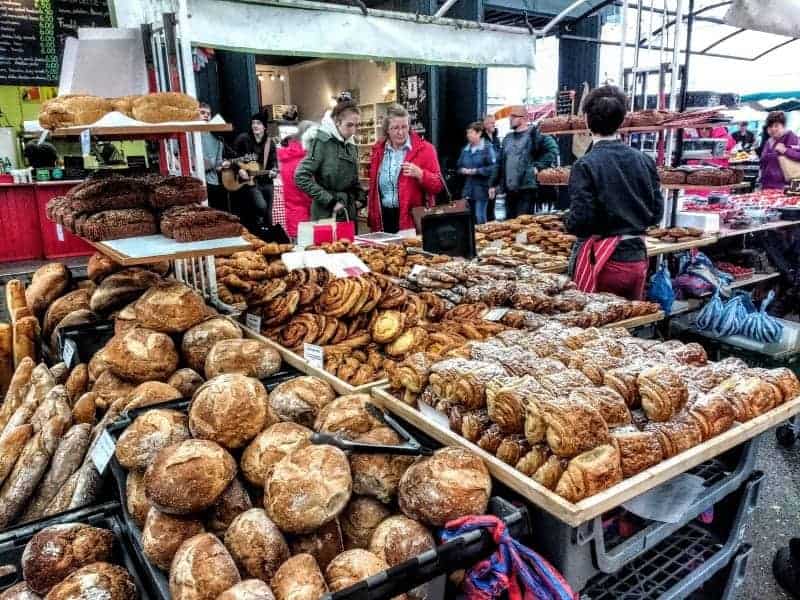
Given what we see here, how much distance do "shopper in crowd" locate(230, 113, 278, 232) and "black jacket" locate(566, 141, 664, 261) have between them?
478cm

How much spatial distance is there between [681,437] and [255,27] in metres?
4.12

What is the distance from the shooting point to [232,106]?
9.80 meters

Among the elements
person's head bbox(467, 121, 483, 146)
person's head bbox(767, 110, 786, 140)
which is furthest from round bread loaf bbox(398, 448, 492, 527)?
person's head bbox(767, 110, 786, 140)

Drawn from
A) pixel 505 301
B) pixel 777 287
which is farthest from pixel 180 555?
pixel 777 287

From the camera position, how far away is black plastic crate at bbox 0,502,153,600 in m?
1.61

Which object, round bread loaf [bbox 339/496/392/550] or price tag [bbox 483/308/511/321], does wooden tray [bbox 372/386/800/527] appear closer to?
round bread loaf [bbox 339/496/392/550]

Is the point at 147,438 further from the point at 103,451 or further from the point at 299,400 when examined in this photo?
the point at 299,400

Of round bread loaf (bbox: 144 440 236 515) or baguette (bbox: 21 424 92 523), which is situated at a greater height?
round bread loaf (bbox: 144 440 236 515)

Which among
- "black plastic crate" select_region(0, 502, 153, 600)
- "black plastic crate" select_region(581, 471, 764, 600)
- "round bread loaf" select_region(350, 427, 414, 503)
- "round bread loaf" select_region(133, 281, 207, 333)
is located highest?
"round bread loaf" select_region(133, 281, 207, 333)

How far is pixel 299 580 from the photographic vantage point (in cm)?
128

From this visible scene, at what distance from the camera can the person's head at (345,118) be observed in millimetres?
5062

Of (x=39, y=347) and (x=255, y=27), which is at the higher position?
(x=255, y=27)

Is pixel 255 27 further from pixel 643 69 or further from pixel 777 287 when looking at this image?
pixel 777 287

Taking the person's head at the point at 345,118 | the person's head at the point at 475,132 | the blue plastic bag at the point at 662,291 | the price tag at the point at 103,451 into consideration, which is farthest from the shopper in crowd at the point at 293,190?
the price tag at the point at 103,451
